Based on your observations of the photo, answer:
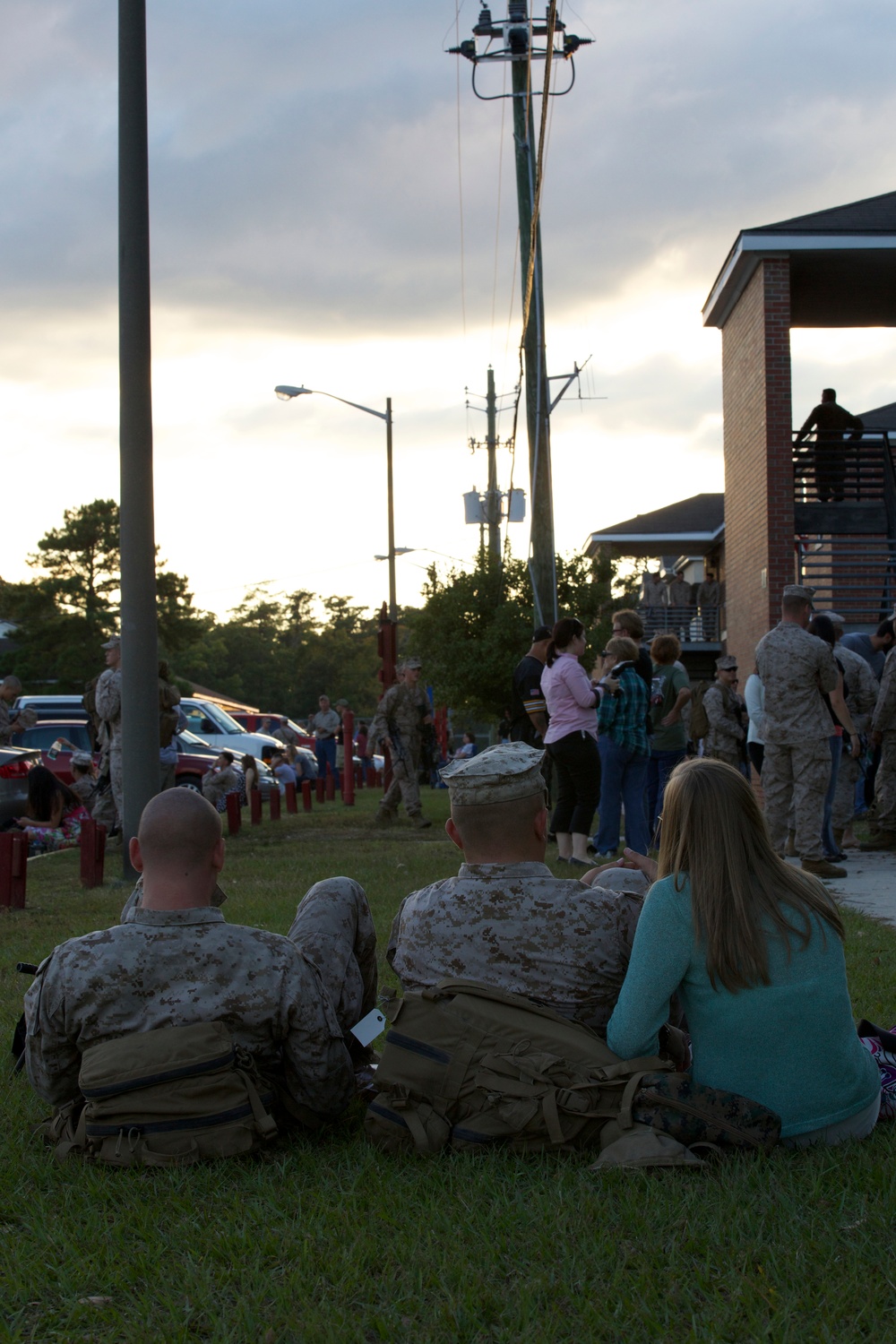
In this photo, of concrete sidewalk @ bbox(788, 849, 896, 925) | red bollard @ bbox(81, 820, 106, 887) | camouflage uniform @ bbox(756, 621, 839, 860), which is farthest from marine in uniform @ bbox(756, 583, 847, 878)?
red bollard @ bbox(81, 820, 106, 887)

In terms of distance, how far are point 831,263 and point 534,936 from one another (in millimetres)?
16115

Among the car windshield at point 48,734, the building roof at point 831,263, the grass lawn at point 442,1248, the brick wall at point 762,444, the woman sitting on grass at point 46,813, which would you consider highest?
the building roof at point 831,263

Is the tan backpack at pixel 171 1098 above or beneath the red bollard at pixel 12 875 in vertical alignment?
above

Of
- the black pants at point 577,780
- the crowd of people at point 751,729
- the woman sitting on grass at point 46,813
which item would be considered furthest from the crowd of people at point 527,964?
the woman sitting on grass at point 46,813

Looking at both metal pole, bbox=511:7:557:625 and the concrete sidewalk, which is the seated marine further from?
metal pole, bbox=511:7:557:625

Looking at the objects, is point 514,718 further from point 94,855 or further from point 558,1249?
point 558,1249

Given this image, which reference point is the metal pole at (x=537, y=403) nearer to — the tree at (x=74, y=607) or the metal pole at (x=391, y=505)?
the metal pole at (x=391, y=505)

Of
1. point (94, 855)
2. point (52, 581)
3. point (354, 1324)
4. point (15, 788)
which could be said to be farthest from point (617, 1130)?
point (52, 581)

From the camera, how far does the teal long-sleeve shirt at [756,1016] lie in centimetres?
323

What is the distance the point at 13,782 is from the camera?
13414 millimetres

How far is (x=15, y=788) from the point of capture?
13469 mm

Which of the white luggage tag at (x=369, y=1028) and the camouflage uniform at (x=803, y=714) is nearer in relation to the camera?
the white luggage tag at (x=369, y=1028)

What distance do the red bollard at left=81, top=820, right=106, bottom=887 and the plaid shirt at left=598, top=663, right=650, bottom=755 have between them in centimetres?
403

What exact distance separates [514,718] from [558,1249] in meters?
10.8
